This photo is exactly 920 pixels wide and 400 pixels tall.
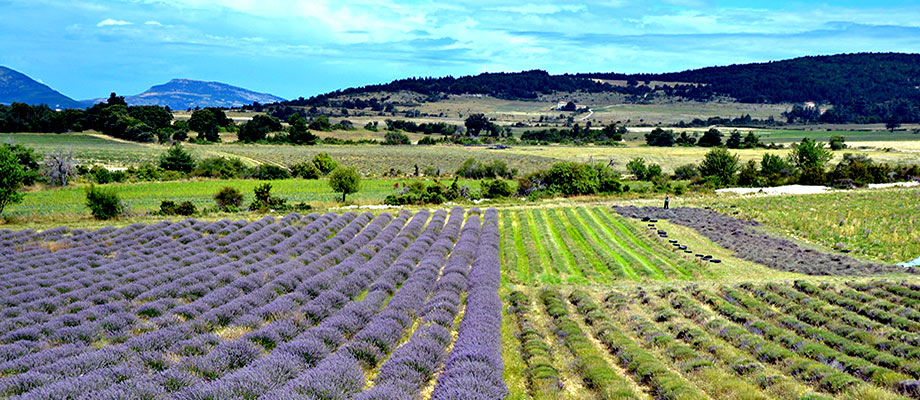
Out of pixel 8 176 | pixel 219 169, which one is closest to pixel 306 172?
pixel 219 169

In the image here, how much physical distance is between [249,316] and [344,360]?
212 inches

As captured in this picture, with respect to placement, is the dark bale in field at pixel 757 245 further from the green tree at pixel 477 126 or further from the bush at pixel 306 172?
the green tree at pixel 477 126

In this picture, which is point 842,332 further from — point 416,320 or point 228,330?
point 228,330

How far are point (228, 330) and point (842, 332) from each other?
16812 millimetres

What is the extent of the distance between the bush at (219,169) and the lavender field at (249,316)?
40036 mm

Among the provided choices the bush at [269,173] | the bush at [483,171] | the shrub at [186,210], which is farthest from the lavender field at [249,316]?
the bush at [483,171]

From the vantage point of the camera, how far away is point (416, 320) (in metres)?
16.1

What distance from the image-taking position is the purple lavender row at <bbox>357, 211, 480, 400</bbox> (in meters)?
10.2

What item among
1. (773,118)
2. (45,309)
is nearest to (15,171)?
(45,309)

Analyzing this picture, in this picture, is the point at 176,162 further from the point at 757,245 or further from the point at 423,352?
the point at 423,352

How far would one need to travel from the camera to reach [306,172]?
72750 millimetres

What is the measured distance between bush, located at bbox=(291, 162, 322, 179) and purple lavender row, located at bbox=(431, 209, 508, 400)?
54.6 meters

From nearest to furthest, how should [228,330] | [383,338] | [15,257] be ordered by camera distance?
1. [383,338]
2. [228,330]
3. [15,257]

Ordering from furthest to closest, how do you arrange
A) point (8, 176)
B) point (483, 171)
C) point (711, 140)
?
1. point (711, 140)
2. point (483, 171)
3. point (8, 176)
